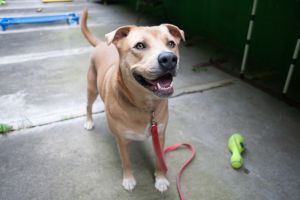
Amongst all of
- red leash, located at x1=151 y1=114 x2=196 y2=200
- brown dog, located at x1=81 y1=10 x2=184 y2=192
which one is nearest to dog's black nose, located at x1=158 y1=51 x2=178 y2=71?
brown dog, located at x1=81 y1=10 x2=184 y2=192

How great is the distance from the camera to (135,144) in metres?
2.82

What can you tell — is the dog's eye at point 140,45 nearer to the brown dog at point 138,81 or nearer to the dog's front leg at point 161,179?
the brown dog at point 138,81

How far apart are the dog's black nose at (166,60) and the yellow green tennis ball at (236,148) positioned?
4.16 feet

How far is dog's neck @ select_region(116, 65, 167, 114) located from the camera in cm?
193

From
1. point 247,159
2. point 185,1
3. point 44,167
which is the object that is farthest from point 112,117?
point 185,1

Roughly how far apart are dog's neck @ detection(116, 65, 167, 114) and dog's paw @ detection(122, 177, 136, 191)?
2.12ft

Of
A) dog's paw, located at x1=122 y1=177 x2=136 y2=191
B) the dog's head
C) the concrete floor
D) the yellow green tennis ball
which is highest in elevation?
the dog's head

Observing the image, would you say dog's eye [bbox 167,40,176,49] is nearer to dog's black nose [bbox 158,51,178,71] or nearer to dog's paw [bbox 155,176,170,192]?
dog's black nose [bbox 158,51,178,71]

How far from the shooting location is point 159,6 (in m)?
6.98

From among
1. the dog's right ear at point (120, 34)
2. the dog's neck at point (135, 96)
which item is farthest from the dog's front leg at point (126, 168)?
the dog's right ear at point (120, 34)

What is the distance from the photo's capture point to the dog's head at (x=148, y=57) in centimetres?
169

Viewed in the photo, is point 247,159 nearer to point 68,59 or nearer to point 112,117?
point 112,117

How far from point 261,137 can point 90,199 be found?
183 centimetres

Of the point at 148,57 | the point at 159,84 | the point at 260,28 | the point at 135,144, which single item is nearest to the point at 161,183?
the point at 135,144
